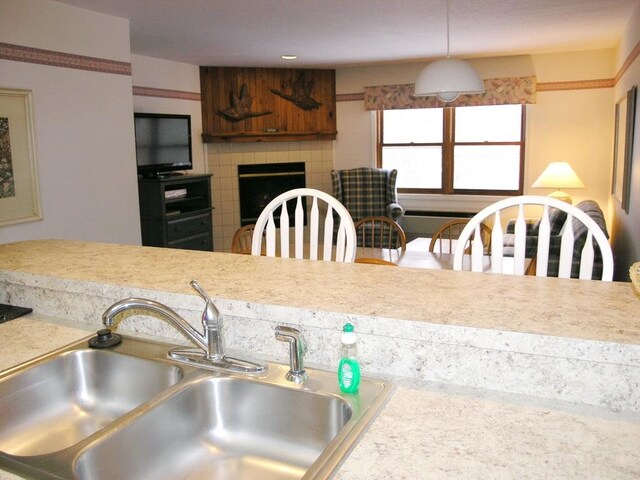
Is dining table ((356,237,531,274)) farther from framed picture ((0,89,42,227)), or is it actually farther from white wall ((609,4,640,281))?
framed picture ((0,89,42,227))

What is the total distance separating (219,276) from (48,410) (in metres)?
0.50

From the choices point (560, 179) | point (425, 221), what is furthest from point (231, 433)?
point (425, 221)

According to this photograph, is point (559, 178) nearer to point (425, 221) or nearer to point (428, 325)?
point (425, 221)

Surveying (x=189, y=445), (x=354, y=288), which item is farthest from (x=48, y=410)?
(x=354, y=288)

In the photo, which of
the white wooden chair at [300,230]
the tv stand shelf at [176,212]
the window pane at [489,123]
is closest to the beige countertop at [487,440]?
the white wooden chair at [300,230]

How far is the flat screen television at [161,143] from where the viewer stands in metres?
5.48

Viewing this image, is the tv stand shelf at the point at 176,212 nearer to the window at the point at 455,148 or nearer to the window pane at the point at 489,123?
the window at the point at 455,148

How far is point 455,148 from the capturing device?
7102mm

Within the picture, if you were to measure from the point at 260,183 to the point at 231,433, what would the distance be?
20.3ft

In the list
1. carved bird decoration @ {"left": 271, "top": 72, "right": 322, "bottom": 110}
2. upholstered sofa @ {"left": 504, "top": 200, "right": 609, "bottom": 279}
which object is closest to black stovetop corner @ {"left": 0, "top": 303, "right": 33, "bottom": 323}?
upholstered sofa @ {"left": 504, "top": 200, "right": 609, "bottom": 279}

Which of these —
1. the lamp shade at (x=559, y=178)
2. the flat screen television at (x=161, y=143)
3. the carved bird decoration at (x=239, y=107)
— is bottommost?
the lamp shade at (x=559, y=178)

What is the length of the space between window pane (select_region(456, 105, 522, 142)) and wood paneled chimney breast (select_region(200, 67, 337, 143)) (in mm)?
1588

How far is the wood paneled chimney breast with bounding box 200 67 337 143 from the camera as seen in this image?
273 inches

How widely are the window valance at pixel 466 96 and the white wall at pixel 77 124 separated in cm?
342
